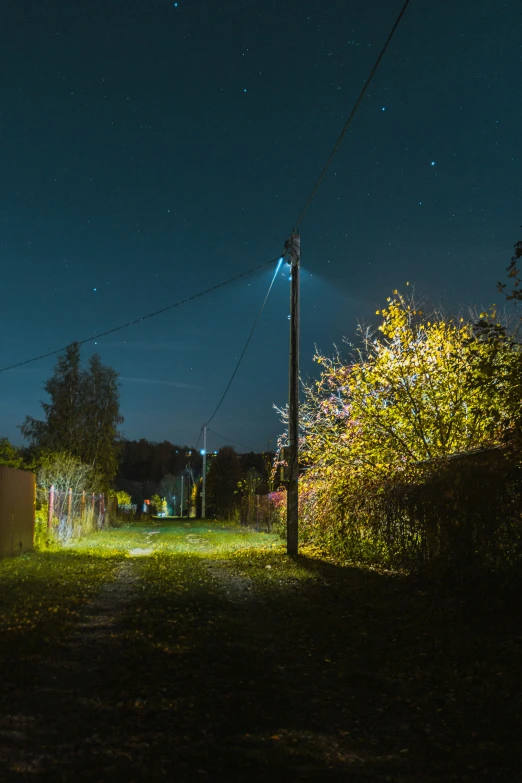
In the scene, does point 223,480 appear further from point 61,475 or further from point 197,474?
point 197,474

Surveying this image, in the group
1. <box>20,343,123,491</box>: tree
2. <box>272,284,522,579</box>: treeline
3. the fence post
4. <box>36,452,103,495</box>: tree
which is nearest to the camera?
<box>272,284,522,579</box>: treeline

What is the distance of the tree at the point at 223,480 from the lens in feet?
144

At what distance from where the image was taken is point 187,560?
47.3 ft

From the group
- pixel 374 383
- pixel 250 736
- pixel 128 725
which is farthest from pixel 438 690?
pixel 374 383

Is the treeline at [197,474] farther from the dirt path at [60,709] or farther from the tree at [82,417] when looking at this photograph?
the dirt path at [60,709]

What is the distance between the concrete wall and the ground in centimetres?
415

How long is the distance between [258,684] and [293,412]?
1076cm

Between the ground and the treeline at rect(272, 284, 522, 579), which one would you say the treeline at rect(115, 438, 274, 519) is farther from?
the ground

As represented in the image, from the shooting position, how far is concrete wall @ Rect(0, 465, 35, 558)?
45.6 ft

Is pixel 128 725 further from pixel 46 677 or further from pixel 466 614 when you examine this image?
pixel 466 614

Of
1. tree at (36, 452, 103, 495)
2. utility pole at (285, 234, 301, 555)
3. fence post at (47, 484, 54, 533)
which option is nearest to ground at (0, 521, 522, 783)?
utility pole at (285, 234, 301, 555)

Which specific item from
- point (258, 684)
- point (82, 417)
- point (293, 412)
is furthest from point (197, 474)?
point (258, 684)

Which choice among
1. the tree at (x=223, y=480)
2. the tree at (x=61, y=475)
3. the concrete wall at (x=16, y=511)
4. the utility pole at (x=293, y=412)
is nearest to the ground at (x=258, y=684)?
the concrete wall at (x=16, y=511)

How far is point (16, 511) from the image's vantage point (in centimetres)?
1472
